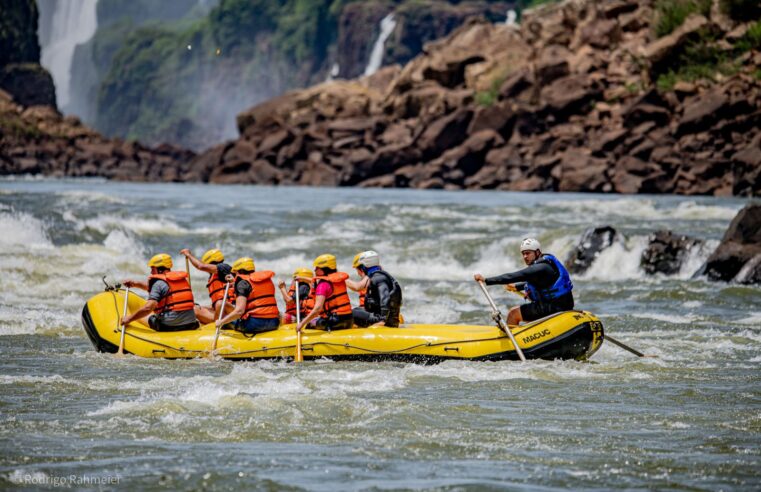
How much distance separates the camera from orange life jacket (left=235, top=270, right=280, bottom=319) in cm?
1337

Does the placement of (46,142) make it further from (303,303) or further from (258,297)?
(258,297)

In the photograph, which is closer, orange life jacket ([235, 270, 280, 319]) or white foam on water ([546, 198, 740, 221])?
orange life jacket ([235, 270, 280, 319])

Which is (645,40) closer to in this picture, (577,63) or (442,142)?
(577,63)

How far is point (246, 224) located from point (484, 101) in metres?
34.9

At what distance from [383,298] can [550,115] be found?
47299 mm

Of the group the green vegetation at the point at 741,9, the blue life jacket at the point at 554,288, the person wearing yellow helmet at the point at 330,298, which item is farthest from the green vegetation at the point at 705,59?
the person wearing yellow helmet at the point at 330,298

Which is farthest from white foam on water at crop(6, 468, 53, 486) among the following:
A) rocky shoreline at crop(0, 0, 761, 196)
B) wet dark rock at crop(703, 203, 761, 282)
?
rocky shoreline at crop(0, 0, 761, 196)

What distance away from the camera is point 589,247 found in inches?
968

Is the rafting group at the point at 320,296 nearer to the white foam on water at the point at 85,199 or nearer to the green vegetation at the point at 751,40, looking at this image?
the white foam on water at the point at 85,199

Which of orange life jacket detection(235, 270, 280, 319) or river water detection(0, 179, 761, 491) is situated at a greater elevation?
orange life jacket detection(235, 270, 280, 319)

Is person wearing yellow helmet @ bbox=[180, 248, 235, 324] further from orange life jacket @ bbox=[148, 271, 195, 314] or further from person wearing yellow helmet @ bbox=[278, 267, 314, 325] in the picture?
person wearing yellow helmet @ bbox=[278, 267, 314, 325]

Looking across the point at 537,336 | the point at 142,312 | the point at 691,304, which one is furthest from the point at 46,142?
the point at 537,336

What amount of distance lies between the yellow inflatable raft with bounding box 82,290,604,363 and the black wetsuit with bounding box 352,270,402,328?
22cm

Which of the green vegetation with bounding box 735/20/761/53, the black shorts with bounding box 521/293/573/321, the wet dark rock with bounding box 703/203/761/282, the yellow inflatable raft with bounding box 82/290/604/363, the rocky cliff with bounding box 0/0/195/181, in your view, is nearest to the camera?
the yellow inflatable raft with bounding box 82/290/604/363
